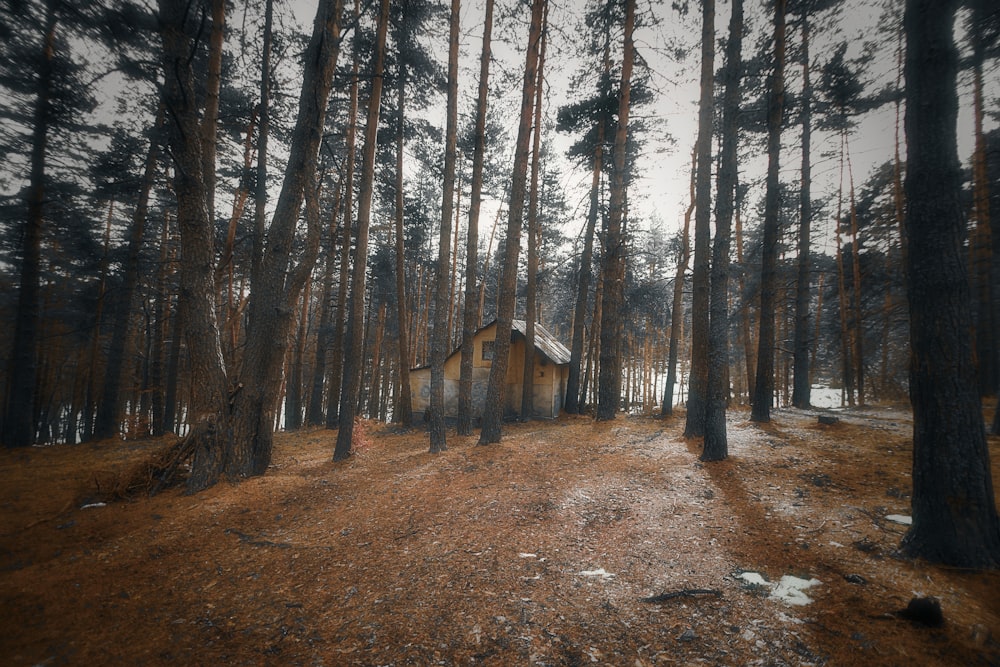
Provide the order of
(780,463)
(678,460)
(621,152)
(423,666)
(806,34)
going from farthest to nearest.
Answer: (806,34), (621,152), (678,460), (780,463), (423,666)

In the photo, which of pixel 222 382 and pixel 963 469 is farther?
pixel 222 382

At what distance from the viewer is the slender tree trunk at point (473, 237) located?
8.99 meters

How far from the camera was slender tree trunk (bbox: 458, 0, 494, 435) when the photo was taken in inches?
354

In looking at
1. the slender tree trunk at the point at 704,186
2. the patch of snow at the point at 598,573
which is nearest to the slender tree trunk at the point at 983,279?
the slender tree trunk at the point at 704,186

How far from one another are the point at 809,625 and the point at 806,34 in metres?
18.5

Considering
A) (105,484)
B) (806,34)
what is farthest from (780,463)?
(806,34)

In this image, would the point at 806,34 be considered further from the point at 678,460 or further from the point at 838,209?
the point at 678,460

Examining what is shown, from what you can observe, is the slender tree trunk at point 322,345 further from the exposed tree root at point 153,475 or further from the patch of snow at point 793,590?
the patch of snow at point 793,590

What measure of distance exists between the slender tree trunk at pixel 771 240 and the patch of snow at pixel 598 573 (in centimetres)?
944

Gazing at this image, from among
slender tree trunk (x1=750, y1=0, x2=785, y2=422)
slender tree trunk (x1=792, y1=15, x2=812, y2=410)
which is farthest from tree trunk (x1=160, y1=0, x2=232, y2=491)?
slender tree trunk (x1=792, y1=15, x2=812, y2=410)

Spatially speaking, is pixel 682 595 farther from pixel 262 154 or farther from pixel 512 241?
pixel 262 154

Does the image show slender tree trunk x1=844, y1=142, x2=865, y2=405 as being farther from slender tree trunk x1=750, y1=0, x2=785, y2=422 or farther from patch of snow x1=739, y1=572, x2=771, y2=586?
patch of snow x1=739, y1=572, x2=771, y2=586

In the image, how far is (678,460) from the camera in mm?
7102

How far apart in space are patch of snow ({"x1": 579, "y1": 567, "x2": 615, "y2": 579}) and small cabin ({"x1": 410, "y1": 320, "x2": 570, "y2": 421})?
1232 centimetres
